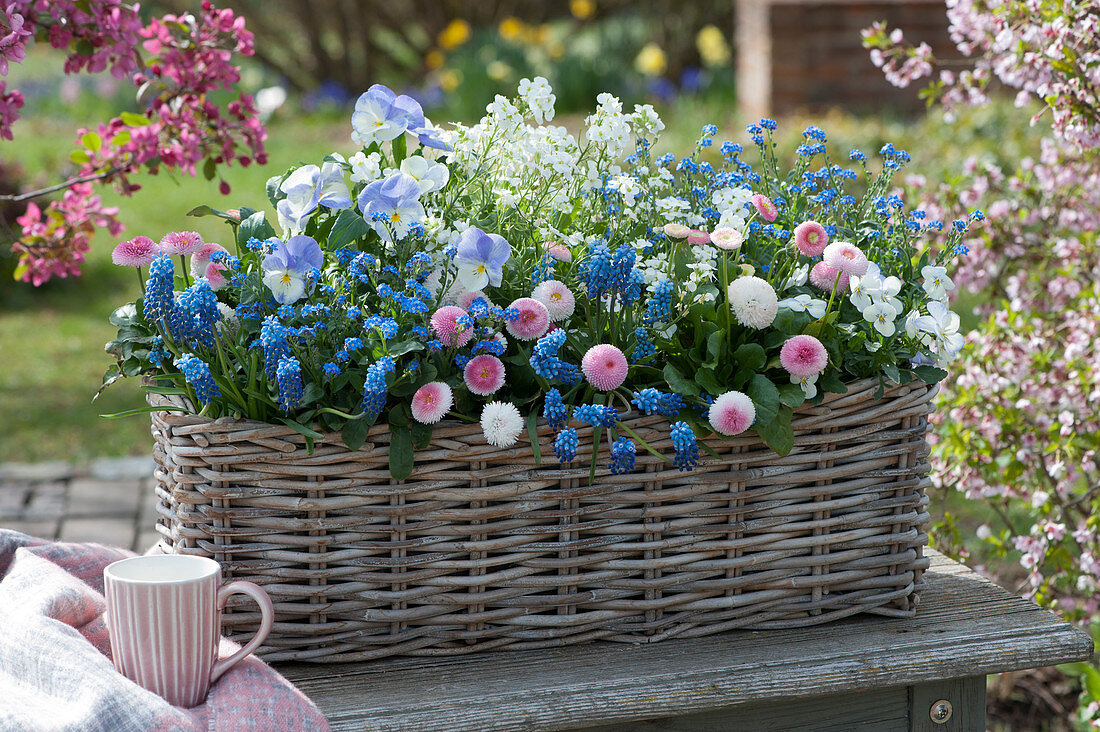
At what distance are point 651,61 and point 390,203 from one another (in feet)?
25.6

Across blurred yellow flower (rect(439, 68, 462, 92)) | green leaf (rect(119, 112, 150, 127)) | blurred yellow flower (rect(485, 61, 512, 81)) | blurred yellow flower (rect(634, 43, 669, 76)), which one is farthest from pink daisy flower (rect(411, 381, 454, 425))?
blurred yellow flower (rect(634, 43, 669, 76))

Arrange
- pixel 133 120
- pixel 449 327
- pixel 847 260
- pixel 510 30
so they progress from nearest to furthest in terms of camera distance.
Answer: pixel 449 327
pixel 847 260
pixel 133 120
pixel 510 30

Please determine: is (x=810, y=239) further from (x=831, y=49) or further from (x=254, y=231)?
(x=831, y=49)

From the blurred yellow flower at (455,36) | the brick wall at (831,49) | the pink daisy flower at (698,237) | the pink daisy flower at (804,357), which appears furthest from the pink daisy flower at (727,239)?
the blurred yellow flower at (455,36)

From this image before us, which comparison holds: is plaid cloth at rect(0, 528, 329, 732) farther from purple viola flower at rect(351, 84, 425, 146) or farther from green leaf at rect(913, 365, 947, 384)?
green leaf at rect(913, 365, 947, 384)

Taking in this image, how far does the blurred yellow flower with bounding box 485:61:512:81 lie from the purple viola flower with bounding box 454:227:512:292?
6802 mm

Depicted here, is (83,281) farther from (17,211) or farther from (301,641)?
(301,641)

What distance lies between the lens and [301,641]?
1.16 m

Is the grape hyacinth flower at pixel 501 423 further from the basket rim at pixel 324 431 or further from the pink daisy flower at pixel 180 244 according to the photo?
the pink daisy flower at pixel 180 244

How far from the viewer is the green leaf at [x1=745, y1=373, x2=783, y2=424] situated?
112cm

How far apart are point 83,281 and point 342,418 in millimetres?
5171

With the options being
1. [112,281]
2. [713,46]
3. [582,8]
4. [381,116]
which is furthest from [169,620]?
[582,8]

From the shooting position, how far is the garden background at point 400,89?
393cm

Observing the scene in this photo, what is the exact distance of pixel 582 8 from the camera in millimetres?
9469
